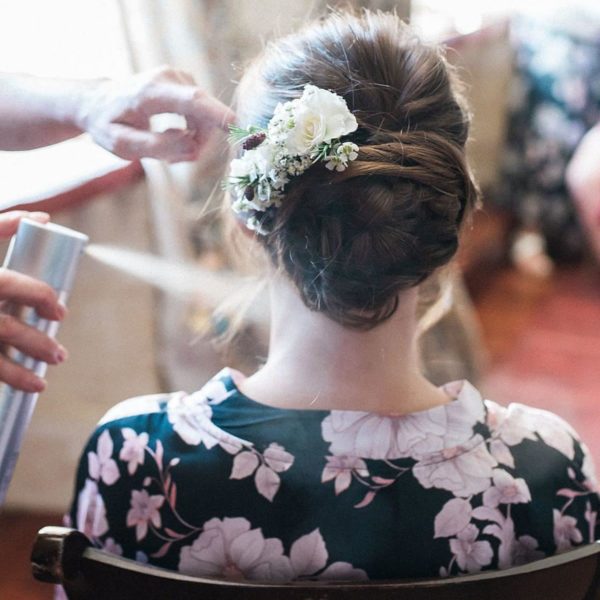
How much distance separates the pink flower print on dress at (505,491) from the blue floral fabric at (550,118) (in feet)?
8.05

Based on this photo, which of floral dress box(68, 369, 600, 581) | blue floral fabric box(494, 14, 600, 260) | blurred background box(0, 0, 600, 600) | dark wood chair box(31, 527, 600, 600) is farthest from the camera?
blue floral fabric box(494, 14, 600, 260)

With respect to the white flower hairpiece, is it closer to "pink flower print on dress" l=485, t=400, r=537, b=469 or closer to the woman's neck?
the woman's neck

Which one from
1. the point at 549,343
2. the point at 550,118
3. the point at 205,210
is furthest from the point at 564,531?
the point at 550,118

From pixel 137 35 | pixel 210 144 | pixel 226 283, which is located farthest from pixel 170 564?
pixel 137 35

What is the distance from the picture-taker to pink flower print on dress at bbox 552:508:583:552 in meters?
0.75

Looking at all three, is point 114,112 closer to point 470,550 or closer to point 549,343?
point 470,550

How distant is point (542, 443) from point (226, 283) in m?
0.53

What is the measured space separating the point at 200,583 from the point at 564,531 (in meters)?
0.33

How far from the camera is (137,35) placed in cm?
105

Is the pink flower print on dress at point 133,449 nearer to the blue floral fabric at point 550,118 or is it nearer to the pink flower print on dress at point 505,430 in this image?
the pink flower print on dress at point 505,430

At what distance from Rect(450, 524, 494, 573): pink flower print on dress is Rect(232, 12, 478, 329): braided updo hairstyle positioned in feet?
0.63

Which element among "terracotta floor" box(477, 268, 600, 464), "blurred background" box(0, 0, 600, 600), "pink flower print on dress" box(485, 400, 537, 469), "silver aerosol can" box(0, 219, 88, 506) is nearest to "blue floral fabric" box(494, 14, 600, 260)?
"blurred background" box(0, 0, 600, 600)

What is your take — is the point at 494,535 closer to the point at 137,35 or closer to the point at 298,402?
the point at 298,402

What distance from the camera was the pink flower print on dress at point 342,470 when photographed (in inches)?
28.1
